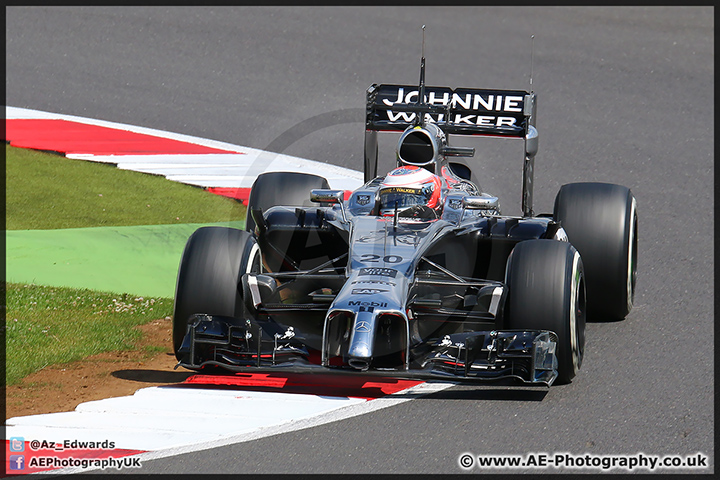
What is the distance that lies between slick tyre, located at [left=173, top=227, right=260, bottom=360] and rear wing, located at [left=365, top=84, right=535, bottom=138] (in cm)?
231

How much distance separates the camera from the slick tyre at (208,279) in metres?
6.60

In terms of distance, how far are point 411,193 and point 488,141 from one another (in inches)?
250

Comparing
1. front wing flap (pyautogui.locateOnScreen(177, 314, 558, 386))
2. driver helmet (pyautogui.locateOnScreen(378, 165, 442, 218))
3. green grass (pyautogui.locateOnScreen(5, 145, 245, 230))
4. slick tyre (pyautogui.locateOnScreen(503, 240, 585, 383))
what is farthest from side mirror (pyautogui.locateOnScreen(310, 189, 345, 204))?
green grass (pyautogui.locateOnScreen(5, 145, 245, 230))

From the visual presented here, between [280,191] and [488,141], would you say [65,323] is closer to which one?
[280,191]

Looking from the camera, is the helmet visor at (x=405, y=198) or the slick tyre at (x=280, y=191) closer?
the helmet visor at (x=405, y=198)

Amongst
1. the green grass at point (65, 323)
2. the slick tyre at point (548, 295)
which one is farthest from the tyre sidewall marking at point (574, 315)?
the green grass at point (65, 323)

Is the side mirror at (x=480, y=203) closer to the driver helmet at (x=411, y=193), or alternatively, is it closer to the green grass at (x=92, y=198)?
the driver helmet at (x=411, y=193)

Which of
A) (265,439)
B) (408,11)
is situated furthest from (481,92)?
(408,11)

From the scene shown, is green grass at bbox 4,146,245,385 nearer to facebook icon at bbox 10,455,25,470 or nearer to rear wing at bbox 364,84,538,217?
facebook icon at bbox 10,455,25,470

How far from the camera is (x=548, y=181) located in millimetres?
12008

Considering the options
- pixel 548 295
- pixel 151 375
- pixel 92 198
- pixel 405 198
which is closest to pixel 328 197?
pixel 405 198

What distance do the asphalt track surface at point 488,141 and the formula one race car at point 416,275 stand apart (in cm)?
36

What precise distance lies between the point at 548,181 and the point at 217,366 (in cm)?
650

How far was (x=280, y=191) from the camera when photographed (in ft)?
28.1
